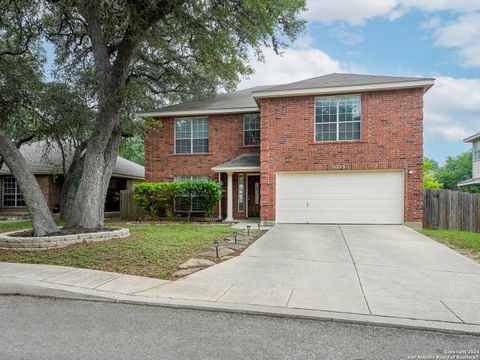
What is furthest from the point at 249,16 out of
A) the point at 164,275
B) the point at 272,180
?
the point at 164,275

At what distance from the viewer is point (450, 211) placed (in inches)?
531

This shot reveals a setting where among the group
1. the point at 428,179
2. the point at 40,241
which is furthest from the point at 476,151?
the point at 40,241

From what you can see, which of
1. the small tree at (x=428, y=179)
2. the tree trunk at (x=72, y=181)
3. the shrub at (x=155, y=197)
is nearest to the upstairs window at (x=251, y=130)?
the shrub at (x=155, y=197)

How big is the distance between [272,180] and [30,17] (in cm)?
1039

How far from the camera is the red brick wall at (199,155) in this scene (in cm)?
1658

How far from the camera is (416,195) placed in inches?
514

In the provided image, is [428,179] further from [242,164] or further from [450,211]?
[242,164]

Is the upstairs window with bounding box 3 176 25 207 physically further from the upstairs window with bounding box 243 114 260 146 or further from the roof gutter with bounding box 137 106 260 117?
the upstairs window with bounding box 243 114 260 146

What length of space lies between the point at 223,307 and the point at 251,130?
40.6ft

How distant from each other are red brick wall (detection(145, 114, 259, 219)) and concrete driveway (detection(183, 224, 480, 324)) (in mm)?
7378

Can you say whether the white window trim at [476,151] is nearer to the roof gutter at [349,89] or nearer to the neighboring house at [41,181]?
the roof gutter at [349,89]

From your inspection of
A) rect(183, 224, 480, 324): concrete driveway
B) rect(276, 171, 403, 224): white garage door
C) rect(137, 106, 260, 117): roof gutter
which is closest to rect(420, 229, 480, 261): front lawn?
rect(183, 224, 480, 324): concrete driveway

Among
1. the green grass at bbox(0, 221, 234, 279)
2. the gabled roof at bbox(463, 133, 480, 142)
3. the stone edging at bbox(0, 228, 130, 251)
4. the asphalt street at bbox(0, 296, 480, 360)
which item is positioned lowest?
the asphalt street at bbox(0, 296, 480, 360)

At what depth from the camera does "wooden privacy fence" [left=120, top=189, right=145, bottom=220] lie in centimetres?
1719
